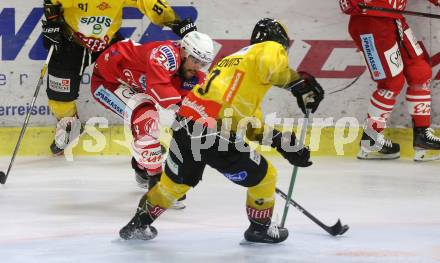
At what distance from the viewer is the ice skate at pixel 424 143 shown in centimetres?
659

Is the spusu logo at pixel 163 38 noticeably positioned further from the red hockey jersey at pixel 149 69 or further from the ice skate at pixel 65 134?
the red hockey jersey at pixel 149 69

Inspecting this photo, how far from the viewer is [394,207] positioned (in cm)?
520

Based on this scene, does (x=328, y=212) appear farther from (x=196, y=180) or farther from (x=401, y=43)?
(x=401, y=43)

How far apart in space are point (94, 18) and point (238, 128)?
89.6 inches

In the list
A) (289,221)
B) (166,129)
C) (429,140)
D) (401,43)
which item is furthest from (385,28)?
(289,221)

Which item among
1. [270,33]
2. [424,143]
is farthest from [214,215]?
[424,143]

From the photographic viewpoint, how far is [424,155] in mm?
6664

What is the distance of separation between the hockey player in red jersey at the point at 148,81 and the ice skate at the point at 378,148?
177 centimetres

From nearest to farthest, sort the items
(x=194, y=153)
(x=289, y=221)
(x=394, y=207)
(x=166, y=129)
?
1. (x=194, y=153)
2. (x=289, y=221)
3. (x=394, y=207)
4. (x=166, y=129)

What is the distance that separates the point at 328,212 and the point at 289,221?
0.31m

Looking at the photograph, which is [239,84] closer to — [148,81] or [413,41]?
[148,81]

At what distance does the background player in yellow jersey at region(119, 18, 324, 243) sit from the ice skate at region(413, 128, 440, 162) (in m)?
2.57

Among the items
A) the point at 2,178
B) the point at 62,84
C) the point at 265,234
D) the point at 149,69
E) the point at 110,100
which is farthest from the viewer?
the point at 62,84

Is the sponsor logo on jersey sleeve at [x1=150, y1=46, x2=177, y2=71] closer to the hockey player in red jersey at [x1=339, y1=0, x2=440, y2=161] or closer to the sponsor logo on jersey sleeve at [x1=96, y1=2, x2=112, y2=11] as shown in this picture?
the sponsor logo on jersey sleeve at [x1=96, y1=2, x2=112, y2=11]
